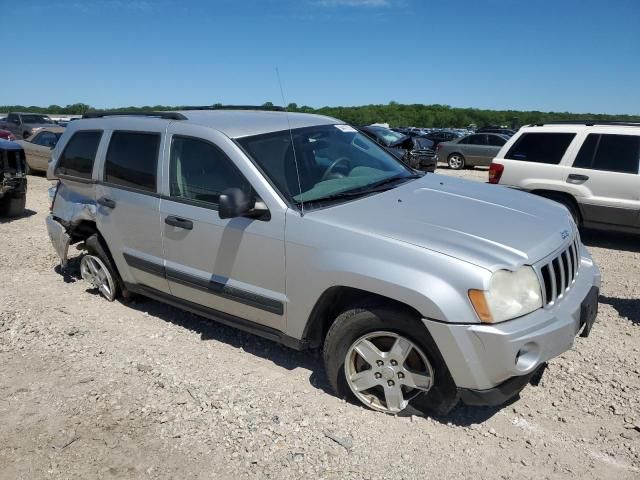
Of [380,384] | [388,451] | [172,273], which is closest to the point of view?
[388,451]

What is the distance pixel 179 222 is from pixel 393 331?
180 centimetres

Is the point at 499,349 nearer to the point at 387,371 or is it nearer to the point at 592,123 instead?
the point at 387,371

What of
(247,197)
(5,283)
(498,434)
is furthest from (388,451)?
(5,283)

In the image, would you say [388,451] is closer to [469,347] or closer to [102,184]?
[469,347]

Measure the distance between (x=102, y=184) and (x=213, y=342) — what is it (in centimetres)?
173

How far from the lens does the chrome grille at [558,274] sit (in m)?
2.76

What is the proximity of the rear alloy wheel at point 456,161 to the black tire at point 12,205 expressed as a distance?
15.4 metres

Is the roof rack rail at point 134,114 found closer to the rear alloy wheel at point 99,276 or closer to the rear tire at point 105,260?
the rear tire at point 105,260

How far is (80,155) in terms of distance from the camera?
4.77 meters

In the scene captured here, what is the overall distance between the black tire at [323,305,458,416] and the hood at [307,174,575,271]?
45 centimetres

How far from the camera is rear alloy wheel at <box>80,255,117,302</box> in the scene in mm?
4801

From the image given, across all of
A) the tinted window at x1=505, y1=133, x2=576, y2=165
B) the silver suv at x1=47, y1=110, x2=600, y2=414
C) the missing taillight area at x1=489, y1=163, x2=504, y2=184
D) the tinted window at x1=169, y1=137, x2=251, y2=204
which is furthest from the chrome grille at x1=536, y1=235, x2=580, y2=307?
the missing taillight area at x1=489, y1=163, x2=504, y2=184

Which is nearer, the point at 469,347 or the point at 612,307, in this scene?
the point at 469,347

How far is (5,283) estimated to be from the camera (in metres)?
5.60
